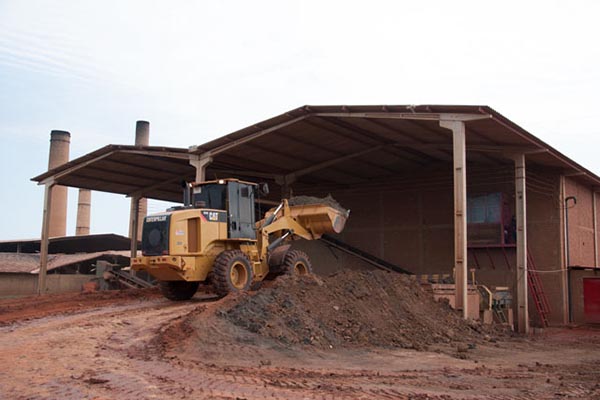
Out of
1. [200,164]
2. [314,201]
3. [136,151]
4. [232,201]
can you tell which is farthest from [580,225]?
[136,151]

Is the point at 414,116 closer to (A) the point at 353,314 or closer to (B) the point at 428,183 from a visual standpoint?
(A) the point at 353,314

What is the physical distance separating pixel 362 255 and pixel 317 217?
25.0 feet

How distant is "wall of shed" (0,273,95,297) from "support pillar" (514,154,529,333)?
17492 mm

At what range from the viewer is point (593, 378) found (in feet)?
31.6

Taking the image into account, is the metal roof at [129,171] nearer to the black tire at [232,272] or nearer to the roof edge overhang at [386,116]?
the roof edge overhang at [386,116]

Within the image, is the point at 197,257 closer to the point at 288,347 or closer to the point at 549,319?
the point at 288,347

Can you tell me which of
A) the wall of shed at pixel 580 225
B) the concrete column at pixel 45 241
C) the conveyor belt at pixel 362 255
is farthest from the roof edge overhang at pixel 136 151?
the wall of shed at pixel 580 225

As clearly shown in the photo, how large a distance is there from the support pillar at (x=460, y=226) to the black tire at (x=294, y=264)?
13.4 feet

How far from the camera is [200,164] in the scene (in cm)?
2112

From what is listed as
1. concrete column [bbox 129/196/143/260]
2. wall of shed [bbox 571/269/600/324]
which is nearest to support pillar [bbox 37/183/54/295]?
concrete column [bbox 129/196/143/260]

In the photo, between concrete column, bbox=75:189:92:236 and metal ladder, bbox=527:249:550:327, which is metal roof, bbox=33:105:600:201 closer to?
metal ladder, bbox=527:249:550:327

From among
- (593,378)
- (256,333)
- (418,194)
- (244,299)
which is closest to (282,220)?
(244,299)

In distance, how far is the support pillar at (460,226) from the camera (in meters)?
15.4

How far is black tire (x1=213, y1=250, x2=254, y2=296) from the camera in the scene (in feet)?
48.4
